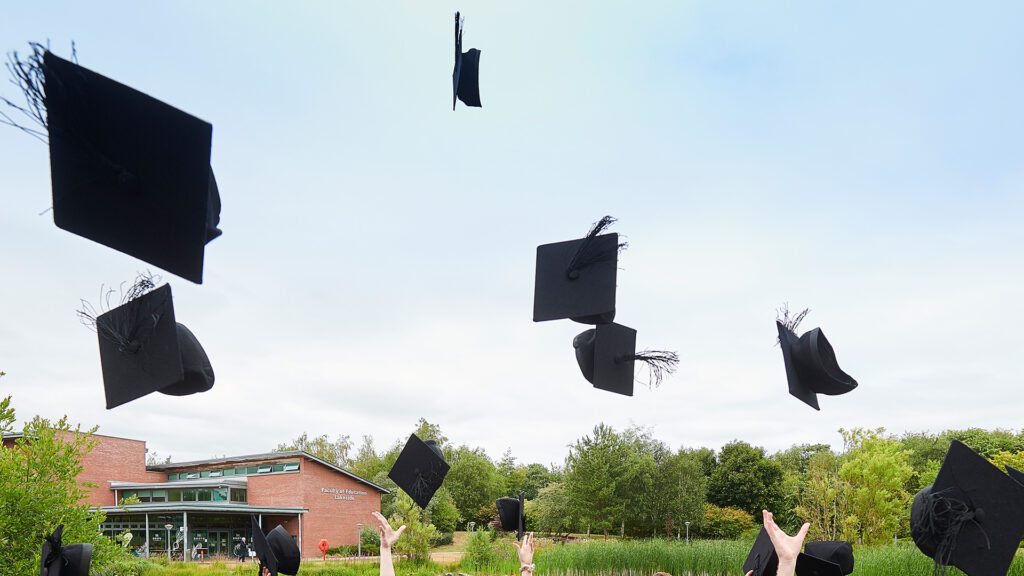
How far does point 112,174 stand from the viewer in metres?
2.43

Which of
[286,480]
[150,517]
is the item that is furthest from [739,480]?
[150,517]

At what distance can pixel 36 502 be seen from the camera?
464 cm

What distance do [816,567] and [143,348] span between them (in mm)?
3201

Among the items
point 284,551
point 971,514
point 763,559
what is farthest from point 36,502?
point 971,514

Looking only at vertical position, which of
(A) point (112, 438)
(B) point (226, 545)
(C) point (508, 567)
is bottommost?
(B) point (226, 545)

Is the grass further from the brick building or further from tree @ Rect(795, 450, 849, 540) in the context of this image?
the brick building

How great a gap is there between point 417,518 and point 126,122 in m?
17.5

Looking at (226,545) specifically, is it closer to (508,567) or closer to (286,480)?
(286,480)

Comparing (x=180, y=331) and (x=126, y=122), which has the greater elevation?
(x=126, y=122)

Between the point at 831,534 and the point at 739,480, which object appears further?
the point at 739,480

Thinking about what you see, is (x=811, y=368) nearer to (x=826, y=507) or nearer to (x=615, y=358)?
(x=615, y=358)

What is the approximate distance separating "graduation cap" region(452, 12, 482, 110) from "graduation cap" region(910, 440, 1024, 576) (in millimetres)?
2816

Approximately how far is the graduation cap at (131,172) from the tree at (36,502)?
3078mm

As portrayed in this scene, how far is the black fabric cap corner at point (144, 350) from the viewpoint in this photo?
284 centimetres
